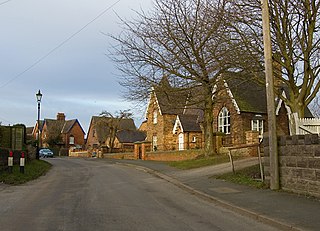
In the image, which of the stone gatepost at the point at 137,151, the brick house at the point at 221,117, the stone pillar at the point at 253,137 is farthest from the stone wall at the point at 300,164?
the stone gatepost at the point at 137,151

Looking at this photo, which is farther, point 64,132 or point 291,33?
point 64,132

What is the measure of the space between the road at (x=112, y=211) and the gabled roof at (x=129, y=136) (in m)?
53.5

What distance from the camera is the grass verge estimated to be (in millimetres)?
14023

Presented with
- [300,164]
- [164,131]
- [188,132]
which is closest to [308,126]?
[300,164]

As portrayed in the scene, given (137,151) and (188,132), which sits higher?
(188,132)

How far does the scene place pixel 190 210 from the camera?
1020 cm

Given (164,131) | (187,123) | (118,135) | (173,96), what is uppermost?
(173,96)

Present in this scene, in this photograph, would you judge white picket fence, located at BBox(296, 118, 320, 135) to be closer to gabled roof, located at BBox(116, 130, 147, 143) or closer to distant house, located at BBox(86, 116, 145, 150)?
distant house, located at BBox(86, 116, 145, 150)

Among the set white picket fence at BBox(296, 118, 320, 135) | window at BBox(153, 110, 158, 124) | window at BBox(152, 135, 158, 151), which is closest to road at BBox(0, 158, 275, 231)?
white picket fence at BBox(296, 118, 320, 135)

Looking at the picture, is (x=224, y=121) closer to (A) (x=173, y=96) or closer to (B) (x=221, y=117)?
(B) (x=221, y=117)

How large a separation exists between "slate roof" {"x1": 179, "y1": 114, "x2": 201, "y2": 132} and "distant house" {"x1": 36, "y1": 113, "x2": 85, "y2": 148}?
4400 centimetres

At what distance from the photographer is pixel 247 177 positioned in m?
15.5

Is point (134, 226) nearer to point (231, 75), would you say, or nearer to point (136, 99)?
point (231, 75)

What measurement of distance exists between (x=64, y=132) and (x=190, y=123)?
1977 inches
